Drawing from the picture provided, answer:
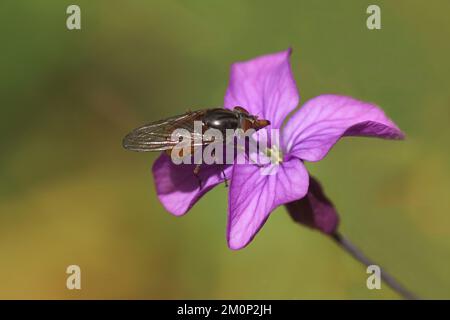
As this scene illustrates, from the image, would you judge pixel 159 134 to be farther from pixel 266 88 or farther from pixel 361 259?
pixel 361 259

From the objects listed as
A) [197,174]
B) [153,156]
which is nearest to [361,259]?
[197,174]

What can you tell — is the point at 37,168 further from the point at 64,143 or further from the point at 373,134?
the point at 373,134

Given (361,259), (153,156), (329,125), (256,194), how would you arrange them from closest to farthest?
1. (256,194)
2. (329,125)
3. (361,259)
4. (153,156)

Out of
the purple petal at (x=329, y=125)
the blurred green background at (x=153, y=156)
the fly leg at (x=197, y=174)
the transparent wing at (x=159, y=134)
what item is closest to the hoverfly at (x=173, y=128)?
the transparent wing at (x=159, y=134)

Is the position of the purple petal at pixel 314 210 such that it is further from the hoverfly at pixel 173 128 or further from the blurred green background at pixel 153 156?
the blurred green background at pixel 153 156

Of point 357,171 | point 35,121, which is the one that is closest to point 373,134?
point 357,171

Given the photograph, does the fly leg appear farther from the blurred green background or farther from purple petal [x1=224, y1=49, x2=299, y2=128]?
the blurred green background

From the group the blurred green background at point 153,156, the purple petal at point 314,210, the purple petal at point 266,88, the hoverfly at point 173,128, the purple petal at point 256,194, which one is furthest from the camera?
the blurred green background at point 153,156
